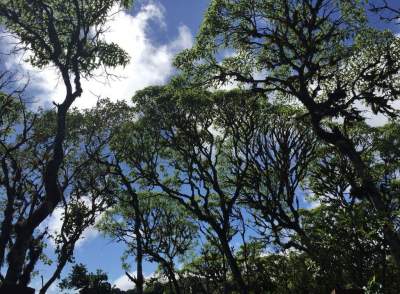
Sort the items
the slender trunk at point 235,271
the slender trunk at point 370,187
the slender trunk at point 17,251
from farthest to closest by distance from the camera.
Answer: the slender trunk at point 235,271, the slender trunk at point 370,187, the slender trunk at point 17,251

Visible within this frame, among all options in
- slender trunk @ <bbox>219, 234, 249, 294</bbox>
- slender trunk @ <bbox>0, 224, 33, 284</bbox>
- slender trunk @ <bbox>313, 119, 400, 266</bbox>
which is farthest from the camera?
slender trunk @ <bbox>219, 234, 249, 294</bbox>

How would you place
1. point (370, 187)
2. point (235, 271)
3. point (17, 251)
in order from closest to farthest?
1. point (17, 251)
2. point (370, 187)
3. point (235, 271)

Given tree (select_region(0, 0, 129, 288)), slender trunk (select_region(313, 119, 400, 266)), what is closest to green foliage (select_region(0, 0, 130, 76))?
tree (select_region(0, 0, 129, 288))

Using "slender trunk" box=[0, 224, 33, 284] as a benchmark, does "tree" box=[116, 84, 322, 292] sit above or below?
above

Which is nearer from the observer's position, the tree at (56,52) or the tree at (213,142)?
the tree at (56,52)

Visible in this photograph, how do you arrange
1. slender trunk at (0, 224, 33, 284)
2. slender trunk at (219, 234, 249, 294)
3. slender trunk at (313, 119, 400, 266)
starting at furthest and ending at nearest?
slender trunk at (219, 234, 249, 294), slender trunk at (313, 119, 400, 266), slender trunk at (0, 224, 33, 284)

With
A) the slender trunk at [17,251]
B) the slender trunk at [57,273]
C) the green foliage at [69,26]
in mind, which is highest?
the green foliage at [69,26]

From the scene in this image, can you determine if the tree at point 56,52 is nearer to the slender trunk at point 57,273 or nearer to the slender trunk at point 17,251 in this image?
the slender trunk at point 17,251

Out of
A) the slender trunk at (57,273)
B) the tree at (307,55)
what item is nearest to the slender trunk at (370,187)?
the tree at (307,55)

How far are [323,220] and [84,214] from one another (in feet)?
56.7

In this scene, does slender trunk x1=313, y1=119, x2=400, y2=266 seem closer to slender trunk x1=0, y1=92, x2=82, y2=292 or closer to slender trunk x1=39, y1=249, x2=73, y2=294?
slender trunk x1=0, y1=92, x2=82, y2=292

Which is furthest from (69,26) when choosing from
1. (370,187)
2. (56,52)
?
(370,187)

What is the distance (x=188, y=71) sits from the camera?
19312mm

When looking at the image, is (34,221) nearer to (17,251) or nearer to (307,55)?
(17,251)
